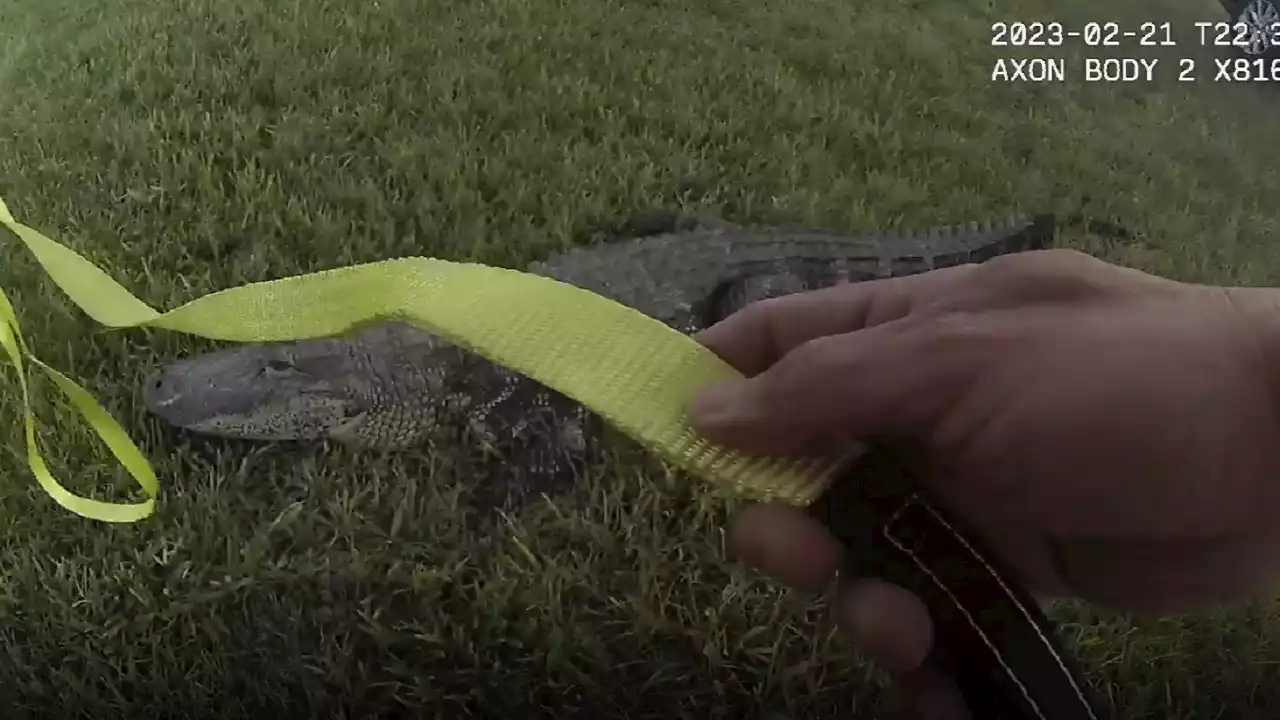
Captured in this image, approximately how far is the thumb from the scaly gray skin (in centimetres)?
9

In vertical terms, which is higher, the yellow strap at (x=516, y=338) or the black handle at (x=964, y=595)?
the yellow strap at (x=516, y=338)

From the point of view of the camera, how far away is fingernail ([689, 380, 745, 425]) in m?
0.37

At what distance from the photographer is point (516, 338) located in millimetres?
368

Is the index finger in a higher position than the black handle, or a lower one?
higher

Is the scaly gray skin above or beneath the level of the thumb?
beneath

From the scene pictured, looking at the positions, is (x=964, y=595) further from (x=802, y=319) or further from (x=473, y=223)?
(x=473, y=223)

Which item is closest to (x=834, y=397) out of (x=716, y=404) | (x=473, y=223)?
(x=716, y=404)

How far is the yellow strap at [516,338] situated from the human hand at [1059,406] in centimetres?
1

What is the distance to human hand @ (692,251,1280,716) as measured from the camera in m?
0.37

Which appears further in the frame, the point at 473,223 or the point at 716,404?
the point at 473,223

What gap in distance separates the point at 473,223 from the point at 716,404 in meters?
0.16

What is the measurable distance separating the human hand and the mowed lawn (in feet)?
0.17

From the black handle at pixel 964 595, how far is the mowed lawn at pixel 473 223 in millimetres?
41

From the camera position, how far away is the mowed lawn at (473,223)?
0.40 meters
